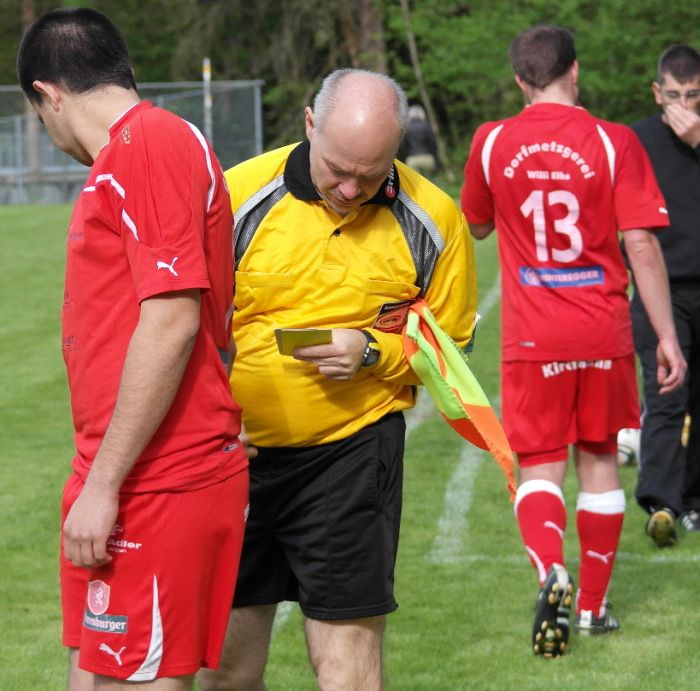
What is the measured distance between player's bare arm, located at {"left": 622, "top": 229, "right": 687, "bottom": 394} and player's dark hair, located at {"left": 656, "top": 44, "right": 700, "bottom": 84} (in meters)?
1.34

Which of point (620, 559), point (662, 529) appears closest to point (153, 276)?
point (620, 559)

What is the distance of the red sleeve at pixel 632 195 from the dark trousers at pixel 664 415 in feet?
5.73

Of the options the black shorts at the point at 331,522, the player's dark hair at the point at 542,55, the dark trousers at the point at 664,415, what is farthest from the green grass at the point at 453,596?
the player's dark hair at the point at 542,55

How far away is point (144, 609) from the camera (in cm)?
334

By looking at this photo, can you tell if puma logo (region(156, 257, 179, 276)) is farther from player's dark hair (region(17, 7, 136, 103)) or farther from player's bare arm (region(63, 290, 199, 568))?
player's dark hair (region(17, 7, 136, 103))

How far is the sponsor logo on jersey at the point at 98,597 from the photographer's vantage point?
3350mm

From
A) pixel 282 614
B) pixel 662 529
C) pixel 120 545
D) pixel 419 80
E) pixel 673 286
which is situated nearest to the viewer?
pixel 120 545

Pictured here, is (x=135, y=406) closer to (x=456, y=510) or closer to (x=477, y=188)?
(x=477, y=188)

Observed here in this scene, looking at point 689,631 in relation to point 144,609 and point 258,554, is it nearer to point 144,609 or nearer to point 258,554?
point 258,554

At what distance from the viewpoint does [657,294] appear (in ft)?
19.9

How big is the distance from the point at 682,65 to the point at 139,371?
15.0 feet

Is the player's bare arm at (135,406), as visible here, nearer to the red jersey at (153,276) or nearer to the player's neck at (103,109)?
the red jersey at (153,276)

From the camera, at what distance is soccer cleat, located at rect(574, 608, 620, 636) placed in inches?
238

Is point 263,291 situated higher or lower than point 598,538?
higher
